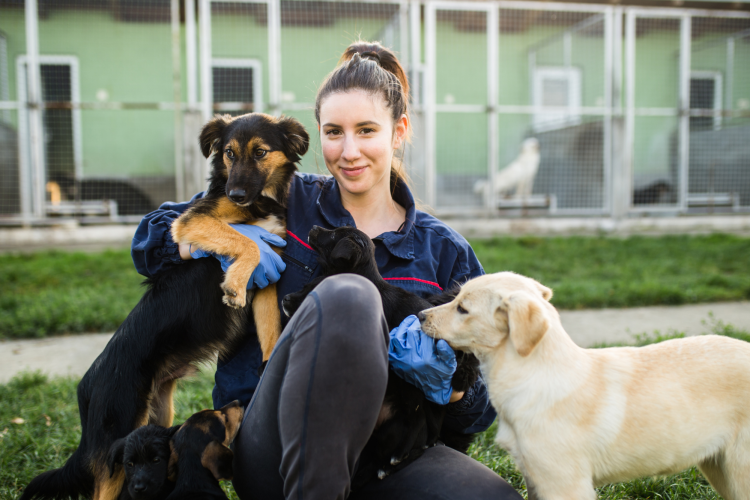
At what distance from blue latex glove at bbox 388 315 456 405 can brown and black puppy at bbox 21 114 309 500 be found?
699 millimetres

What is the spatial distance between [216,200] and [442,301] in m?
1.34

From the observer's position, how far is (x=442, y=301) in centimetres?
229

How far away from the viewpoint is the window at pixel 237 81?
9281mm

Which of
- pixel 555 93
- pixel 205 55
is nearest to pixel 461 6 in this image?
pixel 555 93

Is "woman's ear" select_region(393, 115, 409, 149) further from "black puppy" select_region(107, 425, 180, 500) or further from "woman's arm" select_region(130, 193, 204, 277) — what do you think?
"black puppy" select_region(107, 425, 180, 500)

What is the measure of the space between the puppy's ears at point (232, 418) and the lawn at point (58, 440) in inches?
20.7

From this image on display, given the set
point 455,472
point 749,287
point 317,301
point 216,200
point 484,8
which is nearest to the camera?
point 317,301

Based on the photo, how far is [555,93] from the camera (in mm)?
11133

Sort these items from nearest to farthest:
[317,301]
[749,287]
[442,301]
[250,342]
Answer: [317,301] < [442,301] < [250,342] < [749,287]

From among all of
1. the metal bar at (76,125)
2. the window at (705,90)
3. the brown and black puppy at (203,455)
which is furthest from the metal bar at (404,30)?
the brown and black puppy at (203,455)

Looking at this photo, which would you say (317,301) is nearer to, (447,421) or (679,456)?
(447,421)

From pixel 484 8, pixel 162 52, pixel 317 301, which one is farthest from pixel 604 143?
pixel 317 301

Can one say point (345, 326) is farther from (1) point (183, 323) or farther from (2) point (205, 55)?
(2) point (205, 55)

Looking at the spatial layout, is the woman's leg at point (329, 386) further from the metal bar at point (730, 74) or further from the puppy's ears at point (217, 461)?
the metal bar at point (730, 74)
